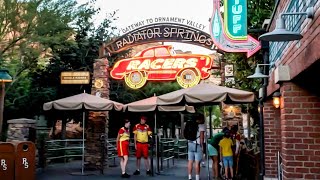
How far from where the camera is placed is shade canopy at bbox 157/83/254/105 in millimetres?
8898

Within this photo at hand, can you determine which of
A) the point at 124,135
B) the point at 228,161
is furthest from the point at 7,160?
the point at 228,161

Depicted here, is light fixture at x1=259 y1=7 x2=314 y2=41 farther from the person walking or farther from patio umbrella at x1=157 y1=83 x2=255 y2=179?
the person walking

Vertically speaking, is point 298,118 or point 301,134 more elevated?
point 298,118

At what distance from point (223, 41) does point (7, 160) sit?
16.1 ft

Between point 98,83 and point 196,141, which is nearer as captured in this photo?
point 196,141

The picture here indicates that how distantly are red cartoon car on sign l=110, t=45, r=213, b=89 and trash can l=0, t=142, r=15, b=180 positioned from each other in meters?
7.84

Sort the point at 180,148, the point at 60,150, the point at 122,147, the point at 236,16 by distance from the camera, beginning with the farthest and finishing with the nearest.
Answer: the point at 180,148, the point at 60,150, the point at 122,147, the point at 236,16

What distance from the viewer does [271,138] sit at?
28.1 ft

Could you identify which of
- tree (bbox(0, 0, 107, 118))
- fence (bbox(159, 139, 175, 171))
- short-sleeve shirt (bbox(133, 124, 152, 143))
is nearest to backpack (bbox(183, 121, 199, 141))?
short-sleeve shirt (bbox(133, 124, 152, 143))

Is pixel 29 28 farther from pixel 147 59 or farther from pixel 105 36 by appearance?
pixel 105 36

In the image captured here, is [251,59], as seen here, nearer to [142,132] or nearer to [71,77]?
[142,132]

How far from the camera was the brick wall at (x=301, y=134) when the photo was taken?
5301mm

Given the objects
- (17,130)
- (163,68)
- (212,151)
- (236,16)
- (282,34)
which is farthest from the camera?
(163,68)

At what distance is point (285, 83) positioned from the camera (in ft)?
18.3
